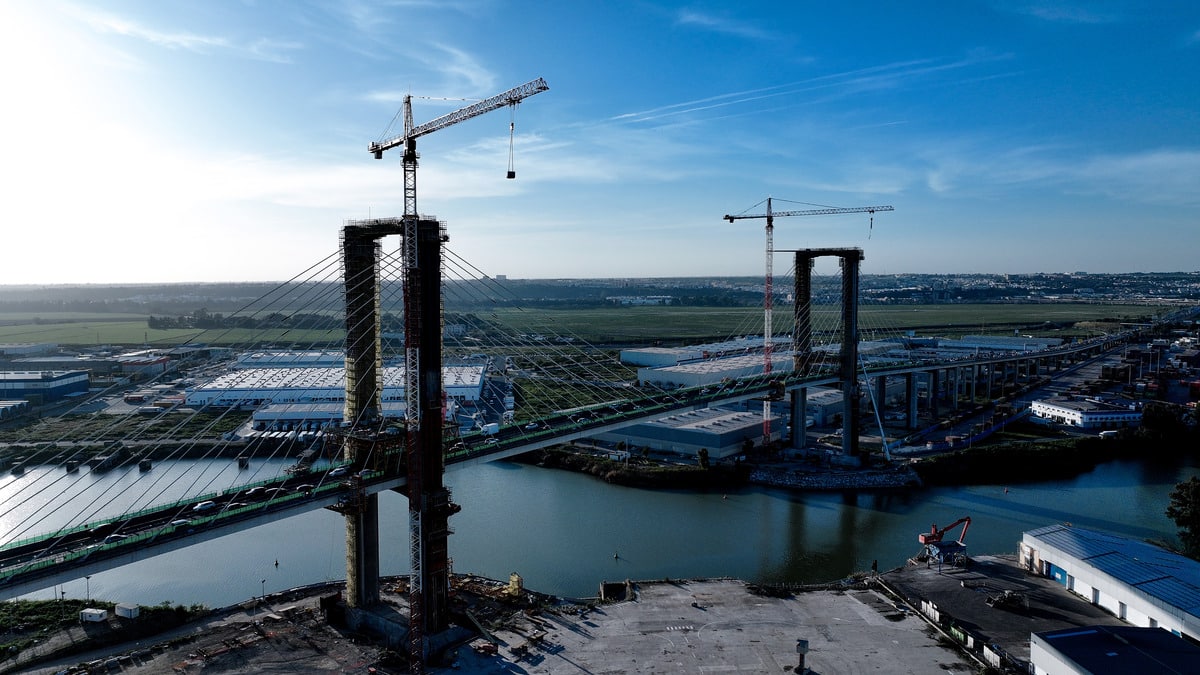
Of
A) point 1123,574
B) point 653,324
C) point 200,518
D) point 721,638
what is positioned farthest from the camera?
point 653,324

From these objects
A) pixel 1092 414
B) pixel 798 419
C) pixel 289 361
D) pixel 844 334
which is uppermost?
pixel 844 334

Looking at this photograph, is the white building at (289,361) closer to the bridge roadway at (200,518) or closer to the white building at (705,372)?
the white building at (705,372)

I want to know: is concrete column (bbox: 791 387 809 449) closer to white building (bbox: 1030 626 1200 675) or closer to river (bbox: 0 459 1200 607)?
river (bbox: 0 459 1200 607)

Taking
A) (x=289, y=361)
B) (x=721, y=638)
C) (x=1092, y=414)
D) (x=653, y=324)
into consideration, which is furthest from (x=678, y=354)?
(x=653, y=324)

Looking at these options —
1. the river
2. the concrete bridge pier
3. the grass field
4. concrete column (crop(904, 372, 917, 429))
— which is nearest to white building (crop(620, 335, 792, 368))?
the grass field

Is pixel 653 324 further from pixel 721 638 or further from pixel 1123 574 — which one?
pixel 721 638

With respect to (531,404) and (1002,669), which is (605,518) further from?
(531,404)

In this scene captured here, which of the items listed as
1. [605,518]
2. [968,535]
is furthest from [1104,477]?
[605,518]

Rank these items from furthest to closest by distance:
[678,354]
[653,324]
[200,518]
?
1. [653,324]
2. [678,354]
3. [200,518]
